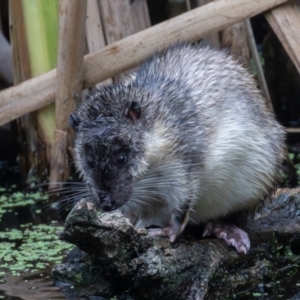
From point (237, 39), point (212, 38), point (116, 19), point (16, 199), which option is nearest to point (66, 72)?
point (116, 19)

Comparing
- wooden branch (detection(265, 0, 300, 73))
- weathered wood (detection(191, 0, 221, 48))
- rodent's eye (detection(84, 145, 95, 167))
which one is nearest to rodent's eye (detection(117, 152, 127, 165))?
rodent's eye (detection(84, 145, 95, 167))

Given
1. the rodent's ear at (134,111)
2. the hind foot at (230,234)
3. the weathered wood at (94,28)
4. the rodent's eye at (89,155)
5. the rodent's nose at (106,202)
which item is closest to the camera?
the rodent's nose at (106,202)

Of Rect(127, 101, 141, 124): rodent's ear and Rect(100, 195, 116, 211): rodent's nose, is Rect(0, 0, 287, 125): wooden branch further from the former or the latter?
Rect(100, 195, 116, 211): rodent's nose

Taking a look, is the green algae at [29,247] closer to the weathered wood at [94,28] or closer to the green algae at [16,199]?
the green algae at [16,199]

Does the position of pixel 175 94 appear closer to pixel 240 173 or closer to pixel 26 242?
pixel 240 173

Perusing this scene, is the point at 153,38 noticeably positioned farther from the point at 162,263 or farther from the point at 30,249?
the point at 162,263

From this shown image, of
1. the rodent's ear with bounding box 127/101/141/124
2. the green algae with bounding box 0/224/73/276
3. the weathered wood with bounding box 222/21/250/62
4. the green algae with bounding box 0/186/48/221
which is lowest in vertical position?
the green algae with bounding box 0/224/73/276

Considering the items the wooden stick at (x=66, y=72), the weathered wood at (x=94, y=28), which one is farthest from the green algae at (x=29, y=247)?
the weathered wood at (x=94, y=28)

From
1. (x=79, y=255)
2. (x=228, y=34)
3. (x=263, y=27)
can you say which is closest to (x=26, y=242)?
(x=79, y=255)

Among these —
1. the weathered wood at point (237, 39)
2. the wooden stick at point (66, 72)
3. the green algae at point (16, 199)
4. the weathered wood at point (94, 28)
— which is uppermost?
the weathered wood at point (94, 28)
